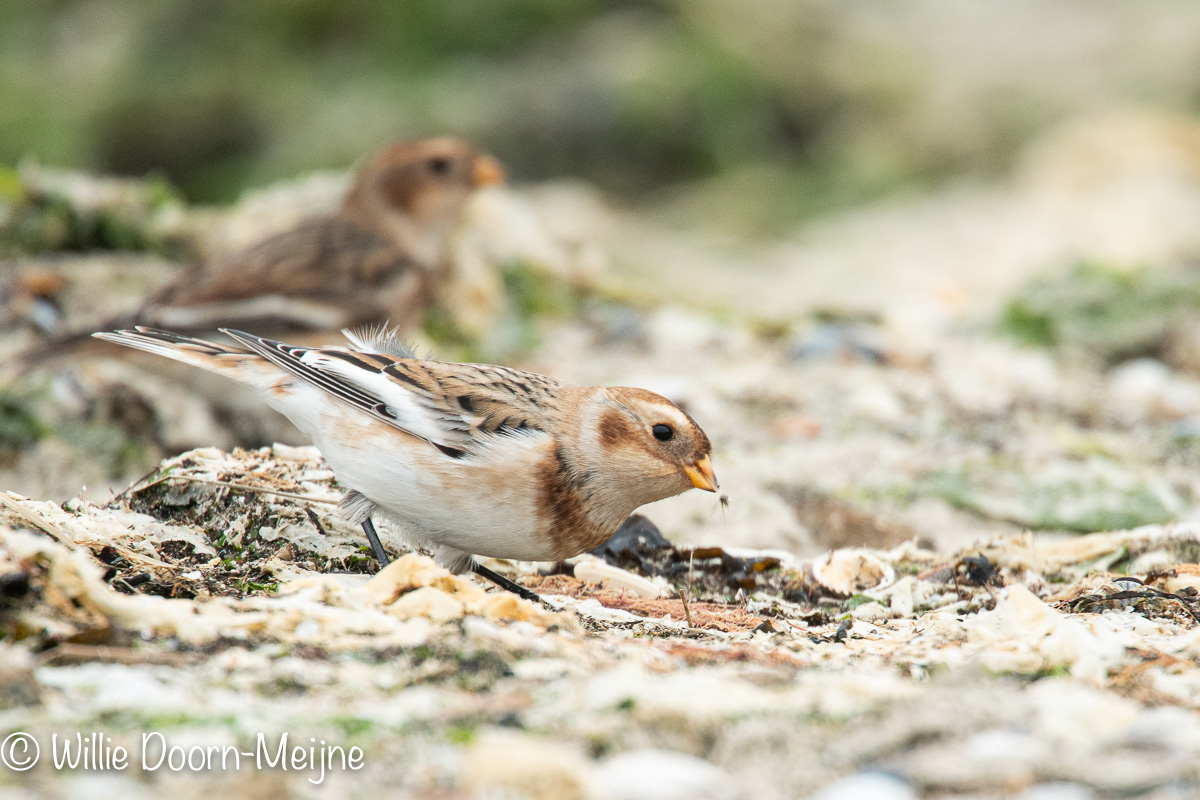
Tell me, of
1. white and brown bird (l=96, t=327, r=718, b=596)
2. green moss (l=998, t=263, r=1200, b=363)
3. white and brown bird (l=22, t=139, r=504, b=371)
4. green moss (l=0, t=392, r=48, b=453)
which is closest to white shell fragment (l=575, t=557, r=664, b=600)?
white and brown bird (l=96, t=327, r=718, b=596)

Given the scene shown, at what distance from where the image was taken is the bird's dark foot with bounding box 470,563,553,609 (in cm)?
349

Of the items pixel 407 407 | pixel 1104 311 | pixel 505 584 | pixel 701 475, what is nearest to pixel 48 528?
pixel 407 407

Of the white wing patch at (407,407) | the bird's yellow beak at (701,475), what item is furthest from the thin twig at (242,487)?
the bird's yellow beak at (701,475)

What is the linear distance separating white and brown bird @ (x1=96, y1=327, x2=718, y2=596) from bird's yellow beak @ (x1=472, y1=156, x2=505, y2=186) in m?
3.12

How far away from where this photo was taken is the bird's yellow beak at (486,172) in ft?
22.3

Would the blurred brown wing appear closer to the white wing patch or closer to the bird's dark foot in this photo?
the white wing patch

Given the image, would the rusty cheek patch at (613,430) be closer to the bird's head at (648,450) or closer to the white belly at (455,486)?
the bird's head at (648,450)

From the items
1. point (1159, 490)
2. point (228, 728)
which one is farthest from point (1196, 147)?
point (228, 728)

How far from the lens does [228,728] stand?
2.19 m

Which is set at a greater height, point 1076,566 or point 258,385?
point 258,385

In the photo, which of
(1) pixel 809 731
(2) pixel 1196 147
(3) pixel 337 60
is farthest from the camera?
(3) pixel 337 60

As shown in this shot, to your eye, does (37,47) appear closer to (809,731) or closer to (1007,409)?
(1007,409)

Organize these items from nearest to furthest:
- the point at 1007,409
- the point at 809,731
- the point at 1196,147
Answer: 1. the point at 809,731
2. the point at 1007,409
3. the point at 1196,147

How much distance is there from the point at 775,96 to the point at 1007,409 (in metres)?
9.02
